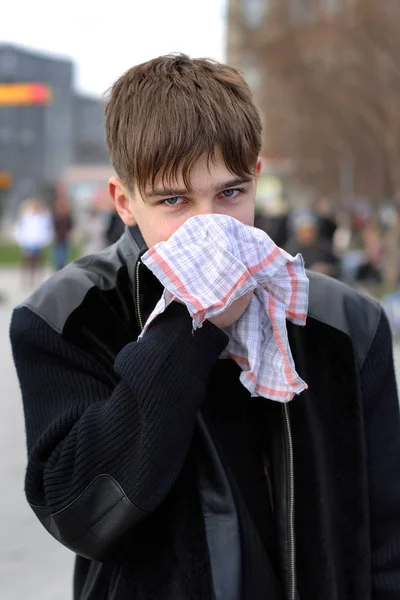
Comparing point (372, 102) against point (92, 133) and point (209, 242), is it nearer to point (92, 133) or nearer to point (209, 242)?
point (209, 242)

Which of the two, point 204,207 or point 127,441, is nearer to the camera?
point 127,441

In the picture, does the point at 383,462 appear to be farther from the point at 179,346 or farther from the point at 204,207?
the point at 204,207

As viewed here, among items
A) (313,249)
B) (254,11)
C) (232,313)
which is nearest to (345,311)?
(232,313)

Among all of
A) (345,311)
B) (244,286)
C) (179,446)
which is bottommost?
(179,446)

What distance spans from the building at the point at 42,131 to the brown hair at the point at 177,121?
39572 mm

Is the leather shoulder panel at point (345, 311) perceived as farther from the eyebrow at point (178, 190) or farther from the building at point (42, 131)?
the building at point (42, 131)

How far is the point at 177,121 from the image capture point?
174 centimetres

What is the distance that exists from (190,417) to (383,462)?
457 millimetres

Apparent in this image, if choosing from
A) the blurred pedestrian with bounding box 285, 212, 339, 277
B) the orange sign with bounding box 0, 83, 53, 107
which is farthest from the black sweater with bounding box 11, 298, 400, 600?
the orange sign with bounding box 0, 83, 53, 107

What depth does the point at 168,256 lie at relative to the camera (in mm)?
1603

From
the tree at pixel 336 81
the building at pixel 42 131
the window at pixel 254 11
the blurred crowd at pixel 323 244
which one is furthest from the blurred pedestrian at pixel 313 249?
the building at pixel 42 131

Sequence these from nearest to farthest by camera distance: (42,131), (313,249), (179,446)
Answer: (179,446), (313,249), (42,131)

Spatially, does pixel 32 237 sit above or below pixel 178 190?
below

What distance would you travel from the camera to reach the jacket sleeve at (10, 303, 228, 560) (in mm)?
1563
